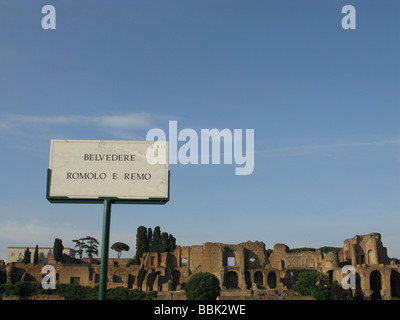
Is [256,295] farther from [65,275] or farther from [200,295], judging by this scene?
[65,275]

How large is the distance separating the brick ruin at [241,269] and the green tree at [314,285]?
1855mm

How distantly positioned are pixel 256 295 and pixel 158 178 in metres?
38.1

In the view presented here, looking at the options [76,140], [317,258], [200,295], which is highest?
[76,140]

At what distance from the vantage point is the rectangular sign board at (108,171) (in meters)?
19.0

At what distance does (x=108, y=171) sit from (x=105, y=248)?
3074mm

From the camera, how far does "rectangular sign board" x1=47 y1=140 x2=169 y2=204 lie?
18953mm

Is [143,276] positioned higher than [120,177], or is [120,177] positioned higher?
[120,177]

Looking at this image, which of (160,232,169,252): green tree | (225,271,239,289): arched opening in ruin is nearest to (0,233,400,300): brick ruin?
(225,271,239,289): arched opening in ruin

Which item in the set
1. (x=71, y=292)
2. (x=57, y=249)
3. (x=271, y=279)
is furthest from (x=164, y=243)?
(x=71, y=292)

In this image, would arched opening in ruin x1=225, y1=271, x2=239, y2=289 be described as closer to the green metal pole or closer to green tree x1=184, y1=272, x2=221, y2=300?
green tree x1=184, y1=272, x2=221, y2=300
